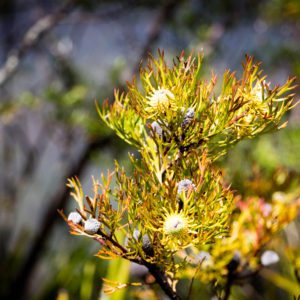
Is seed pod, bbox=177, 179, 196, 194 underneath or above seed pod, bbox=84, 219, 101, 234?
above

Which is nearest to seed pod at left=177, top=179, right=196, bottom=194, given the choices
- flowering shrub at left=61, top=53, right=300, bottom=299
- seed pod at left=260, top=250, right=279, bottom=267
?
flowering shrub at left=61, top=53, right=300, bottom=299

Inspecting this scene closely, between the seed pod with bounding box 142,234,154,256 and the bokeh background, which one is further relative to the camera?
the bokeh background

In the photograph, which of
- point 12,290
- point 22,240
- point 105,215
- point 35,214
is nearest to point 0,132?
point 35,214

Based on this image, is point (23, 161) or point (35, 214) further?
point (35, 214)

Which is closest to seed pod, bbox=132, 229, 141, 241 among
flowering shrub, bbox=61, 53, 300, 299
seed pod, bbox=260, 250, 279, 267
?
flowering shrub, bbox=61, 53, 300, 299

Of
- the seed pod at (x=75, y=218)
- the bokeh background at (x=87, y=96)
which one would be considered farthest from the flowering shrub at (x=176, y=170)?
the bokeh background at (x=87, y=96)

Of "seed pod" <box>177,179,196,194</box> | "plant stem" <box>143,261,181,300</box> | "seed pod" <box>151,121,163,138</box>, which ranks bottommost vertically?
"plant stem" <box>143,261,181,300</box>

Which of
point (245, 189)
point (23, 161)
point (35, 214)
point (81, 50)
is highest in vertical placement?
point (81, 50)

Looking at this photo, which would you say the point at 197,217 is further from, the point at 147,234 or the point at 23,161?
the point at 23,161

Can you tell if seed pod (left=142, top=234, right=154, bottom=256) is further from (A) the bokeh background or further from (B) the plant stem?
(A) the bokeh background
